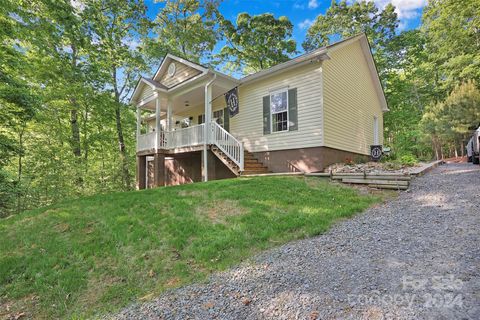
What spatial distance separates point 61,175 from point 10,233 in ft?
31.5

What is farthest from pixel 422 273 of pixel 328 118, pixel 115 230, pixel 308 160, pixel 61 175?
pixel 61 175

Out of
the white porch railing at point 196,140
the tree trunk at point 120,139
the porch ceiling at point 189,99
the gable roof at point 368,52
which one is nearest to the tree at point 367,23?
the gable roof at point 368,52

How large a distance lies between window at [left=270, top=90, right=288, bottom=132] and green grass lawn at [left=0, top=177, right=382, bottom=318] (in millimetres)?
3460

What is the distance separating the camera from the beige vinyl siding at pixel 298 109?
8.79m

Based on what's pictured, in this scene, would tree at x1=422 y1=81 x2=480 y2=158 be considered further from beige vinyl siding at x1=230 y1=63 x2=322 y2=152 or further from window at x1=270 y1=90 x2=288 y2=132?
window at x1=270 y1=90 x2=288 y2=132

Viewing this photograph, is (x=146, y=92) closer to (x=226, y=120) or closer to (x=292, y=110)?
(x=226, y=120)

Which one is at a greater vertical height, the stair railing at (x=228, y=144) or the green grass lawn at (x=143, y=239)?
the stair railing at (x=228, y=144)

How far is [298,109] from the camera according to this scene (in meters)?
9.19

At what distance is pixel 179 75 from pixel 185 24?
11390 mm

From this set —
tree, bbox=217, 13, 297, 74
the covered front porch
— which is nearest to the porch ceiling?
the covered front porch

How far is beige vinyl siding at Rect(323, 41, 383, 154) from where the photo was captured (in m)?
9.15

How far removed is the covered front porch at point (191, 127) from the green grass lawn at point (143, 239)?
314 centimetres

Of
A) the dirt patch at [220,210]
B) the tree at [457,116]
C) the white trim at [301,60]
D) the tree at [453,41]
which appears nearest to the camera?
the dirt patch at [220,210]

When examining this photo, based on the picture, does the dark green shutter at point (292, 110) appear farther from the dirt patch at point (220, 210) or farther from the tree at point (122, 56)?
the tree at point (122, 56)
